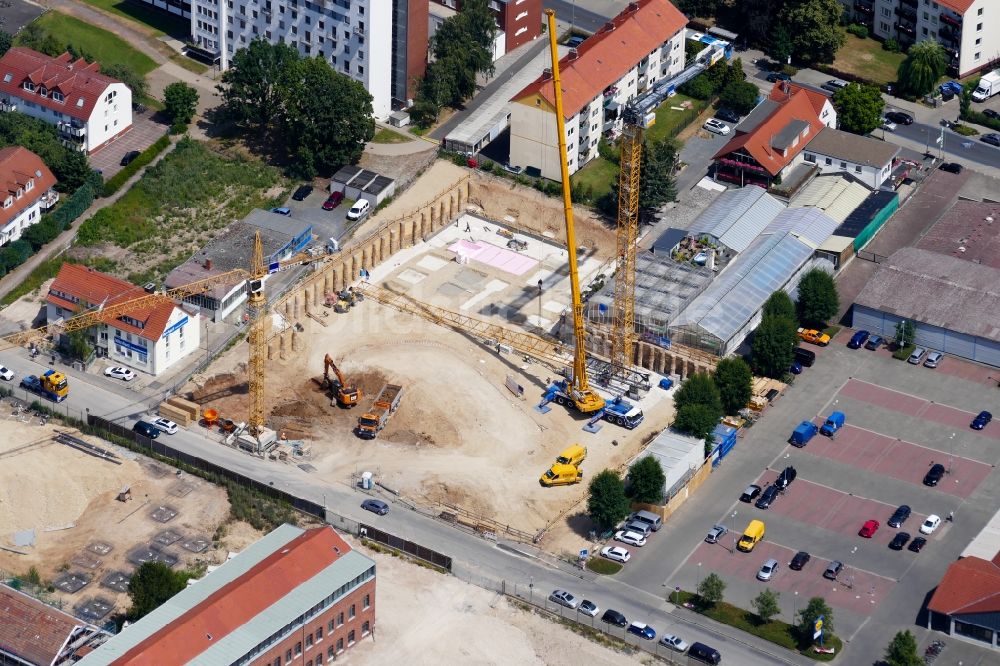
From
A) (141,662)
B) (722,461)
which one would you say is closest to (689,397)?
(722,461)

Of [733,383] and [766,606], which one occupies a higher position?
[733,383]

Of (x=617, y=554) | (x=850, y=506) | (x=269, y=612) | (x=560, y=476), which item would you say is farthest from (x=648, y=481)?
(x=269, y=612)

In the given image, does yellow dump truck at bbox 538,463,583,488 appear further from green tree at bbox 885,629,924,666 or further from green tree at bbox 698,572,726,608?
green tree at bbox 885,629,924,666

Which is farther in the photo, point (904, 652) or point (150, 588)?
point (150, 588)

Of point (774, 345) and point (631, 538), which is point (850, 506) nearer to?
point (774, 345)

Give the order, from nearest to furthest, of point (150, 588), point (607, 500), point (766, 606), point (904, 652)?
1. point (904, 652)
2. point (150, 588)
3. point (766, 606)
4. point (607, 500)

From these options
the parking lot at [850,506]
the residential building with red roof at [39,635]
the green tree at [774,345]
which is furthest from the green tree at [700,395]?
the residential building with red roof at [39,635]

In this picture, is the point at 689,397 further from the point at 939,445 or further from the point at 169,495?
the point at 169,495

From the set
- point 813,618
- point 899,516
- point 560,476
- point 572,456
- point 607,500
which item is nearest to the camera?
point 813,618
